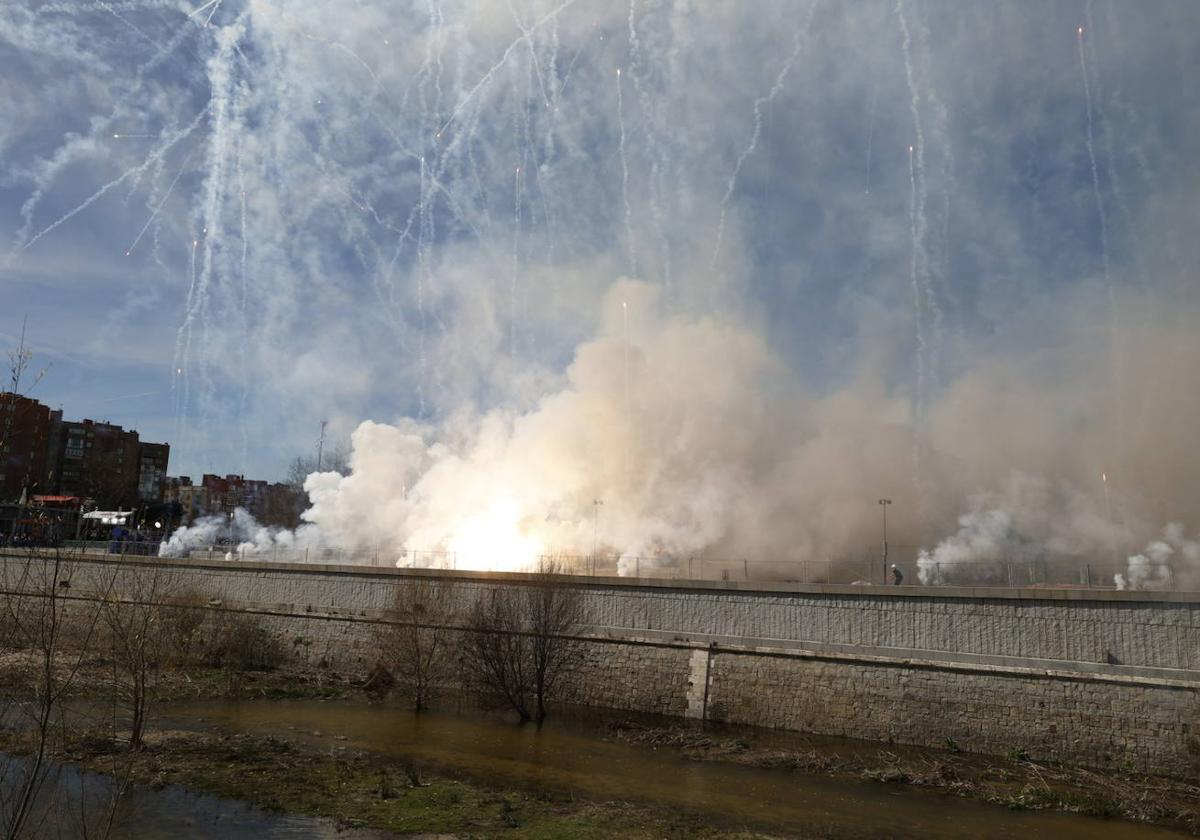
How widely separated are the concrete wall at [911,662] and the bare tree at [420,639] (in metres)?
1.20

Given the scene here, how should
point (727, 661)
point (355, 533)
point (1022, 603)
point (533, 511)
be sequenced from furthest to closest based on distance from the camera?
point (355, 533) < point (533, 511) < point (727, 661) < point (1022, 603)

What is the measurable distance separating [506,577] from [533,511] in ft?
75.6

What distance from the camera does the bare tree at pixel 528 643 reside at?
34.9 meters

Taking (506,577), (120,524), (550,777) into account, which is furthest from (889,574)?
(120,524)

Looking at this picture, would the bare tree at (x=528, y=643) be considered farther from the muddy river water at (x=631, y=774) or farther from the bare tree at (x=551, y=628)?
the muddy river water at (x=631, y=774)

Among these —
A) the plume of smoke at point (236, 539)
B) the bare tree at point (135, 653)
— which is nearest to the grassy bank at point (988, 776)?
the bare tree at point (135, 653)

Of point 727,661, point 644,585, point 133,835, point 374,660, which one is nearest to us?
point 133,835

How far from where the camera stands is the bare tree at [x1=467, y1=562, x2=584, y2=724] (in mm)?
34938

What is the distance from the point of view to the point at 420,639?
A: 3791 centimetres

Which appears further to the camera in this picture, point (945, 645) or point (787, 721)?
point (787, 721)

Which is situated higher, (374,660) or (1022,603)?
(1022,603)

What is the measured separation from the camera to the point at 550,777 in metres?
25.4

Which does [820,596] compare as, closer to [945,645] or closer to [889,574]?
[945,645]

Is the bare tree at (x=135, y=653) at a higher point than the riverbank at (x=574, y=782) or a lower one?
higher
